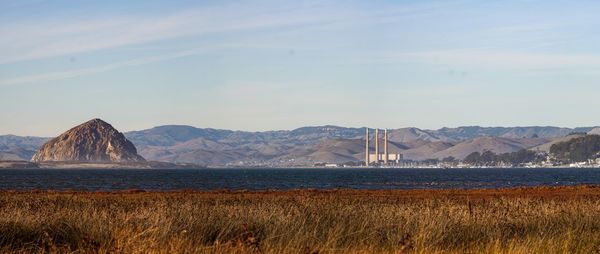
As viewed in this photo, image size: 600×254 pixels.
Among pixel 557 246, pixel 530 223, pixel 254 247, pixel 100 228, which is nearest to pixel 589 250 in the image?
pixel 557 246

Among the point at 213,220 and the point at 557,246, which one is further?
the point at 213,220

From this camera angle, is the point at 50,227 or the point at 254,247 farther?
the point at 50,227

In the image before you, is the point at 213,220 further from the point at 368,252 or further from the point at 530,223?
the point at 530,223

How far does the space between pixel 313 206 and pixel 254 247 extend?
1005cm

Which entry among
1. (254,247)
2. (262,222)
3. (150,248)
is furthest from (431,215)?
(150,248)

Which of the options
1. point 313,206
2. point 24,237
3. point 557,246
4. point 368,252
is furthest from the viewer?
point 313,206

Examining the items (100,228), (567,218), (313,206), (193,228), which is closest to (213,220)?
(193,228)

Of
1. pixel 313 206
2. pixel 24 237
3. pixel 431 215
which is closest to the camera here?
pixel 24 237

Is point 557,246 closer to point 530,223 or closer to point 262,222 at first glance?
point 530,223

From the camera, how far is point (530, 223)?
26.0 m

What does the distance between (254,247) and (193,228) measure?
16.1 feet

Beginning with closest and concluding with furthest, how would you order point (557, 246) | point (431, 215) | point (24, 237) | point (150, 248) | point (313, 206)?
point (150, 248) < point (557, 246) < point (24, 237) < point (431, 215) < point (313, 206)

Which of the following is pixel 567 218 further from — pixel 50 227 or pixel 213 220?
pixel 50 227

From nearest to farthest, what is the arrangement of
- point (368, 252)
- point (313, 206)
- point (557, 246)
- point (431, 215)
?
point (368, 252) → point (557, 246) → point (431, 215) → point (313, 206)
